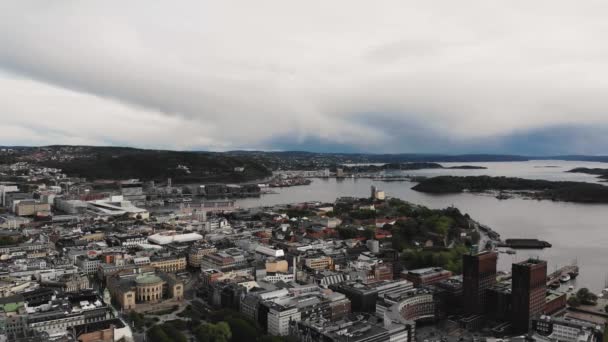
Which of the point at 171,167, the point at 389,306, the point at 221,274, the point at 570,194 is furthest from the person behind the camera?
the point at 171,167

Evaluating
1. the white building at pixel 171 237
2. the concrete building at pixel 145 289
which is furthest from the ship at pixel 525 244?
the concrete building at pixel 145 289

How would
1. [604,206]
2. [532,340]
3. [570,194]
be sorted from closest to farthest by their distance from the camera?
1. [532,340]
2. [604,206]
3. [570,194]

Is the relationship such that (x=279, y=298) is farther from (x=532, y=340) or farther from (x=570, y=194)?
(x=570, y=194)

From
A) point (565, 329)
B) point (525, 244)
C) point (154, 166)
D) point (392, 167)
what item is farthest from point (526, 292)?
point (392, 167)

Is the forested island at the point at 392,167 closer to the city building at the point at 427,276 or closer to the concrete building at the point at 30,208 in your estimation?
the concrete building at the point at 30,208

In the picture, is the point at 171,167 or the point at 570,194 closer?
the point at 570,194

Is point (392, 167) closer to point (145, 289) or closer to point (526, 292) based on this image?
point (145, 289)

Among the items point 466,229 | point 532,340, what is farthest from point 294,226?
point 532,340
